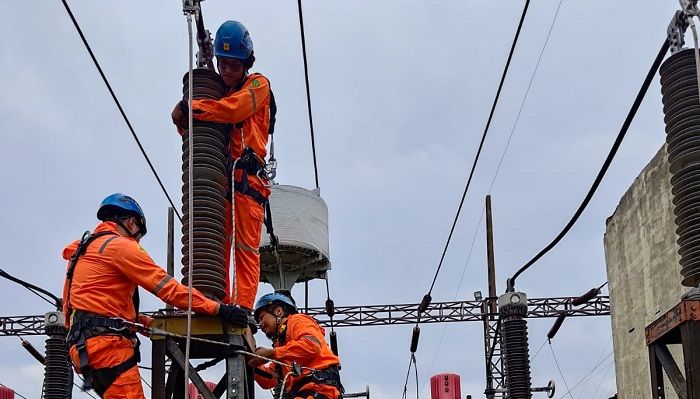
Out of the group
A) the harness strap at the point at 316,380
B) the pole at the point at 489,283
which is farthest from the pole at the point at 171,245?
the harness strap at the point at 316,380

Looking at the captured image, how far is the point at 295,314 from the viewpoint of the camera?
8.25 metres

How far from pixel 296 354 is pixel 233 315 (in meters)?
1.24

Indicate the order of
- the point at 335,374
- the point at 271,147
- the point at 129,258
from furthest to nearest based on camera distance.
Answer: the point at 271,147
the point at 335,374
the point at 129,258

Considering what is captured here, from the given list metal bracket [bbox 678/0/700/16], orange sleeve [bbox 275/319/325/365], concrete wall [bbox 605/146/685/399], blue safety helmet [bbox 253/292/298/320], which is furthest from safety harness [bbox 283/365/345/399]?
concrete wall [bbox 605/146/685/399]

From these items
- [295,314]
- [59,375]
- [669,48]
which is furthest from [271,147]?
[59,375]

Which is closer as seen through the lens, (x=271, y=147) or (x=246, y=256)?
(x=246, y=256)

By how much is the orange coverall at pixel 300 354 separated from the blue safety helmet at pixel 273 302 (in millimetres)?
194

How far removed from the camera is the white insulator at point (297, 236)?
56.0 ft

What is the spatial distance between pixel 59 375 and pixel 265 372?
8.22 meters

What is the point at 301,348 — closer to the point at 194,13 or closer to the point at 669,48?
the point at 194,13

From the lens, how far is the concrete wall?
1861cm

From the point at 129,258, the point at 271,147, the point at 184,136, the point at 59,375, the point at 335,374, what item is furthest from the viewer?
the point at 59,375

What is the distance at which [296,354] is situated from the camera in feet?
25.6

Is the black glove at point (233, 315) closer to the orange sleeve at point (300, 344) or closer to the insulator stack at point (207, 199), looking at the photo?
the insulator stack at point (207, 199)
